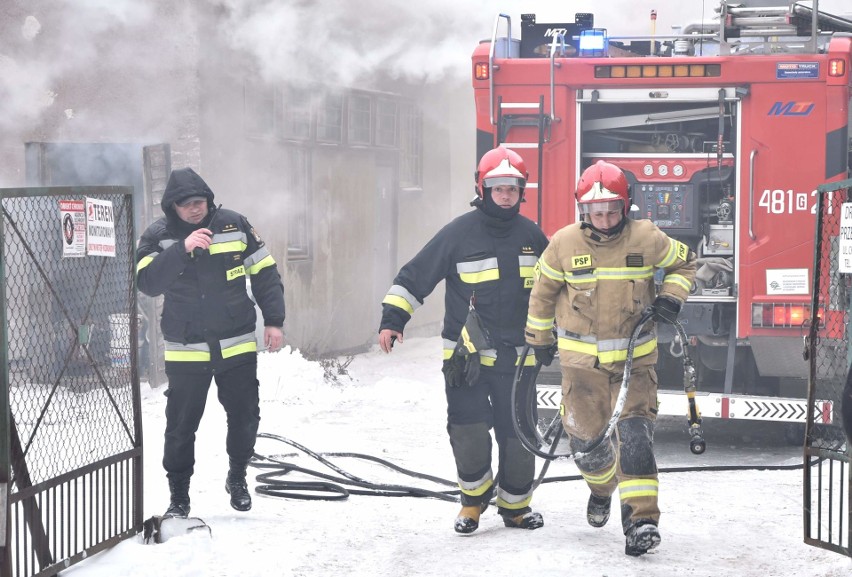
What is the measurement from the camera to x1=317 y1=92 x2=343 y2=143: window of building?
15.3m

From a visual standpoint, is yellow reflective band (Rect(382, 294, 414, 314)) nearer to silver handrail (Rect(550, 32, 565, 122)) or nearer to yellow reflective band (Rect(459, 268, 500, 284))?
yellow reflective band (Rect(459, 268, 500, 284))

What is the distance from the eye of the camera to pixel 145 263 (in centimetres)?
659

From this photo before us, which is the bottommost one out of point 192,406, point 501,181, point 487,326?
point 192,406

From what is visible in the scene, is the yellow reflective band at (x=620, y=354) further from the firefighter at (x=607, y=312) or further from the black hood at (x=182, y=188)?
the black hood at (x=182, y=188)

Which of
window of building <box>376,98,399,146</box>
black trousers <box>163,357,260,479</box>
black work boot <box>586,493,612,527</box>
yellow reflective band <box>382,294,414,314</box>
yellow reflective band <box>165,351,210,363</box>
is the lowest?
black work boot <box>586,493,612,527</box>

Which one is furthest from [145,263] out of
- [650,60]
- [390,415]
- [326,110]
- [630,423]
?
[326,110]

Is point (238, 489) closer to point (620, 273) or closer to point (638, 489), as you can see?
point (638, 489)

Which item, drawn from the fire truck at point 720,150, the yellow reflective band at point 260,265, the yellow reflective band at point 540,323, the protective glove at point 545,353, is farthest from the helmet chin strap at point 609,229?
the fire truck at point 720,150

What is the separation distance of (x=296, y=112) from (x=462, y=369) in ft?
28.6

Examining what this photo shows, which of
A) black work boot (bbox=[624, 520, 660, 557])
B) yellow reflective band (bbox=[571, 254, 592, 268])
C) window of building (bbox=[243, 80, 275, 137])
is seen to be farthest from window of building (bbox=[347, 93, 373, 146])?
black work boot (bbox=[624, 520, 660, 557])

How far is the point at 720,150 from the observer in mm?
8727

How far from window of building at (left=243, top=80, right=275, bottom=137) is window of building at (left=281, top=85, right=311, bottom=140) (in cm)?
26

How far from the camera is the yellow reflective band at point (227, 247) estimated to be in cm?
661

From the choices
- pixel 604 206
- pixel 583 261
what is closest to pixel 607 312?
pixel 583 261
